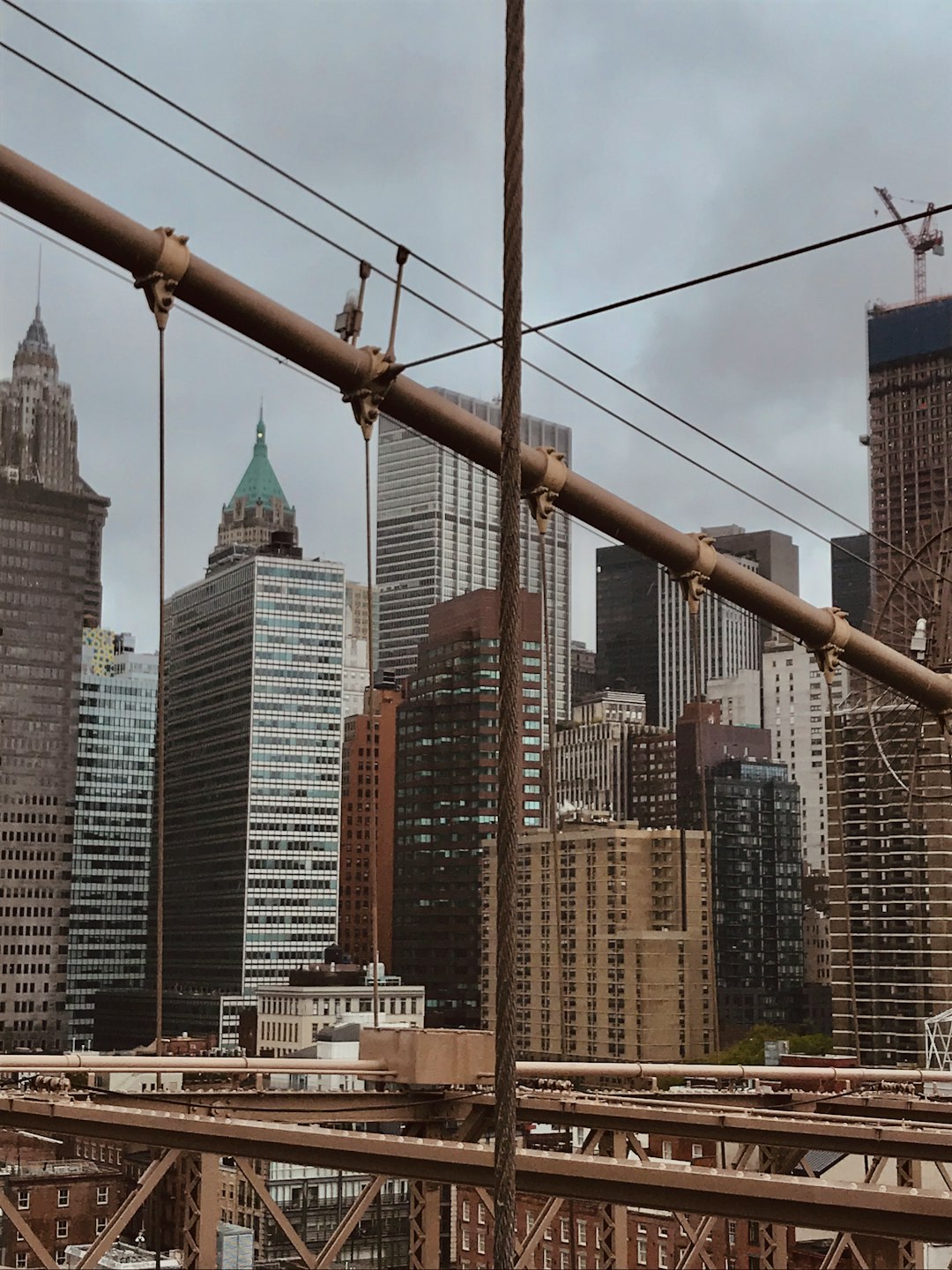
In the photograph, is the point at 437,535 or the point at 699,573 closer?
the point at 699,573

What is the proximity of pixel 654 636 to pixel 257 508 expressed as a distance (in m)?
40.6

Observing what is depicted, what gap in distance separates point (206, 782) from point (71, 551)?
19.7m

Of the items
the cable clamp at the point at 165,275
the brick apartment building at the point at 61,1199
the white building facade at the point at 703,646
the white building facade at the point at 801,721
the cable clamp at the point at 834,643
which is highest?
the white building facade at the point at 703,646

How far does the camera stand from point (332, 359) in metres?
11.2

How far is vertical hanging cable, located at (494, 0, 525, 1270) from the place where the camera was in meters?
4.46

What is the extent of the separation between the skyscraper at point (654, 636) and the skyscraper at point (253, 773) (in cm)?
2563

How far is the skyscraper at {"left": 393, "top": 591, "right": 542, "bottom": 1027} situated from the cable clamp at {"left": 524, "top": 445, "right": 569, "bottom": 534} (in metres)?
88.8

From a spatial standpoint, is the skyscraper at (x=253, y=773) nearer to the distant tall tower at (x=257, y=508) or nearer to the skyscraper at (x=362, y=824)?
the skyscraper at (x=362, y=824)

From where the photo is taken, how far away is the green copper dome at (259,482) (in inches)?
6358

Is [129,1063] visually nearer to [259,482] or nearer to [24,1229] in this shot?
[24,1229]

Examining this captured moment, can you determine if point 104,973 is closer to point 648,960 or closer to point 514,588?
point 648,960

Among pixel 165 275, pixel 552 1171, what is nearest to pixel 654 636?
pixel 165 275

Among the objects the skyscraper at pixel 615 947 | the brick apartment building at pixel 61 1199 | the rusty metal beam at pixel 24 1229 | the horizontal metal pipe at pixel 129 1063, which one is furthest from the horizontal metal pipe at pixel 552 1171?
the skyscraper at pixel 615 947

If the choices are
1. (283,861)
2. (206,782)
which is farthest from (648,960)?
(206,782)
